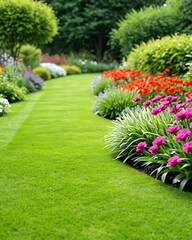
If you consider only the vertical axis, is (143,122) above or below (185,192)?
above

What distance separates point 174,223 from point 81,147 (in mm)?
2640

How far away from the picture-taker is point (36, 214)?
3648 mm

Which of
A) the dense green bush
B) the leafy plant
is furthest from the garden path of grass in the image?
the leafy plant

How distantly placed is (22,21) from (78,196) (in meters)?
13.6

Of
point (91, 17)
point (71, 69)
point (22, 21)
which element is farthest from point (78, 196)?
point (91, 17)

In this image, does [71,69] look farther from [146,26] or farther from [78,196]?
[78,196]

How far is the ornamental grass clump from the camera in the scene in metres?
4.27

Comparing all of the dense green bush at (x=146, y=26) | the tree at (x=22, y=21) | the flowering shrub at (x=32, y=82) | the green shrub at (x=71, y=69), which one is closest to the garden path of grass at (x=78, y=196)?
the flowering shrub at (x=32, y=82)

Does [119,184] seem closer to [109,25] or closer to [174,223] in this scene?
[174,223]

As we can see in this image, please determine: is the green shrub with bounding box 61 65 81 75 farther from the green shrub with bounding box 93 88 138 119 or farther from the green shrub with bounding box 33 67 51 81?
the green shrub with bounding box 93 88 138 119

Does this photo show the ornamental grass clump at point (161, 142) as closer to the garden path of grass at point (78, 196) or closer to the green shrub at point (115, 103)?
the garden path of grass at point (78, 196)

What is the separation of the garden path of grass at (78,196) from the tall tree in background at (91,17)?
91.4 ft

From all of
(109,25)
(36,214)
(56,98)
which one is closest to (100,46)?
(109,25)

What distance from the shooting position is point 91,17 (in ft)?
110
